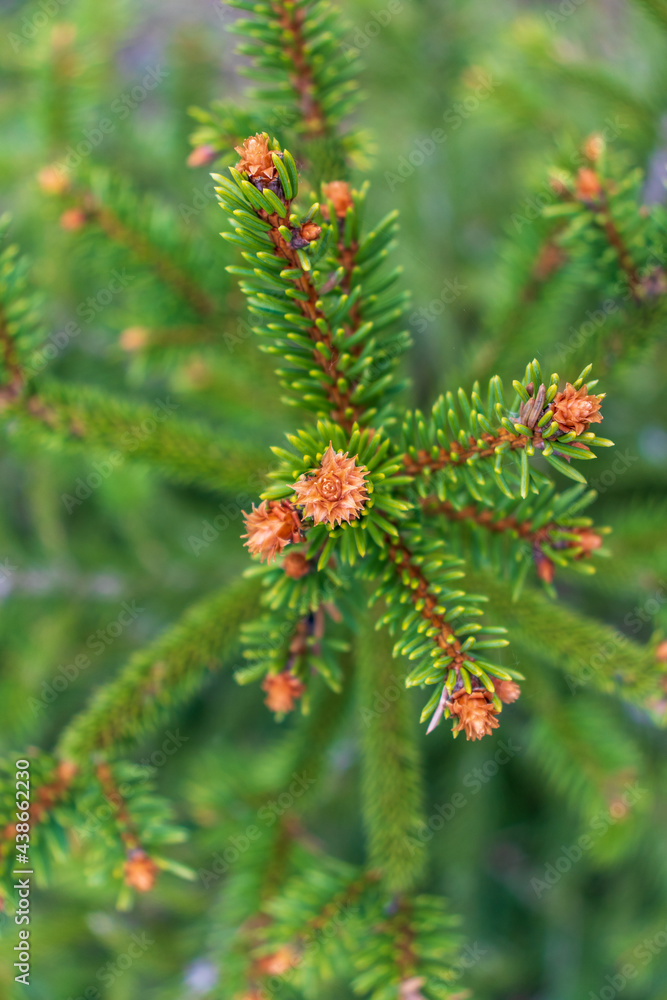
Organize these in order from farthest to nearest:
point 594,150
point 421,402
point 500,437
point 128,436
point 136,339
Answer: point 421,402 → point 136,339 → point 128,436 → point 594,150 → point 500,437

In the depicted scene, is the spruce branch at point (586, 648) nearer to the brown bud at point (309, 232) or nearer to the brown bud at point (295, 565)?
the brown bud at point (295, 565)

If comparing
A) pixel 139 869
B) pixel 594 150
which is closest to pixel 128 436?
pixel 139 869

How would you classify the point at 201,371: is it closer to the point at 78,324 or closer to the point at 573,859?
the point at 78,324

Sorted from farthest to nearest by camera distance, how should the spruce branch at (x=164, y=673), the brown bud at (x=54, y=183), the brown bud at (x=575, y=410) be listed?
the brown bud at (x=54, y=183) → the spruce branch at (x=164, y=673) → the brown bud at (x=575, y=410)

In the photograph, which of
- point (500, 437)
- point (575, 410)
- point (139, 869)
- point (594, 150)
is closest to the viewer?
point (575, 410)

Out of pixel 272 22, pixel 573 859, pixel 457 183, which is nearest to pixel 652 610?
pixel 573 859

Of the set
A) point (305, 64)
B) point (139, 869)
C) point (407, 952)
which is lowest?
point (407, 952)

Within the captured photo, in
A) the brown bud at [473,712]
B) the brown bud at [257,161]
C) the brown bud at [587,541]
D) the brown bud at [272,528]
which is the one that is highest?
the brown bud at [257,161]

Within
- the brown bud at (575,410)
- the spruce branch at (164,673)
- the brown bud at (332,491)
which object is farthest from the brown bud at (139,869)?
the brown bud at (575,410)

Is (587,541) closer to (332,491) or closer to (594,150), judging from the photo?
(332,491)
